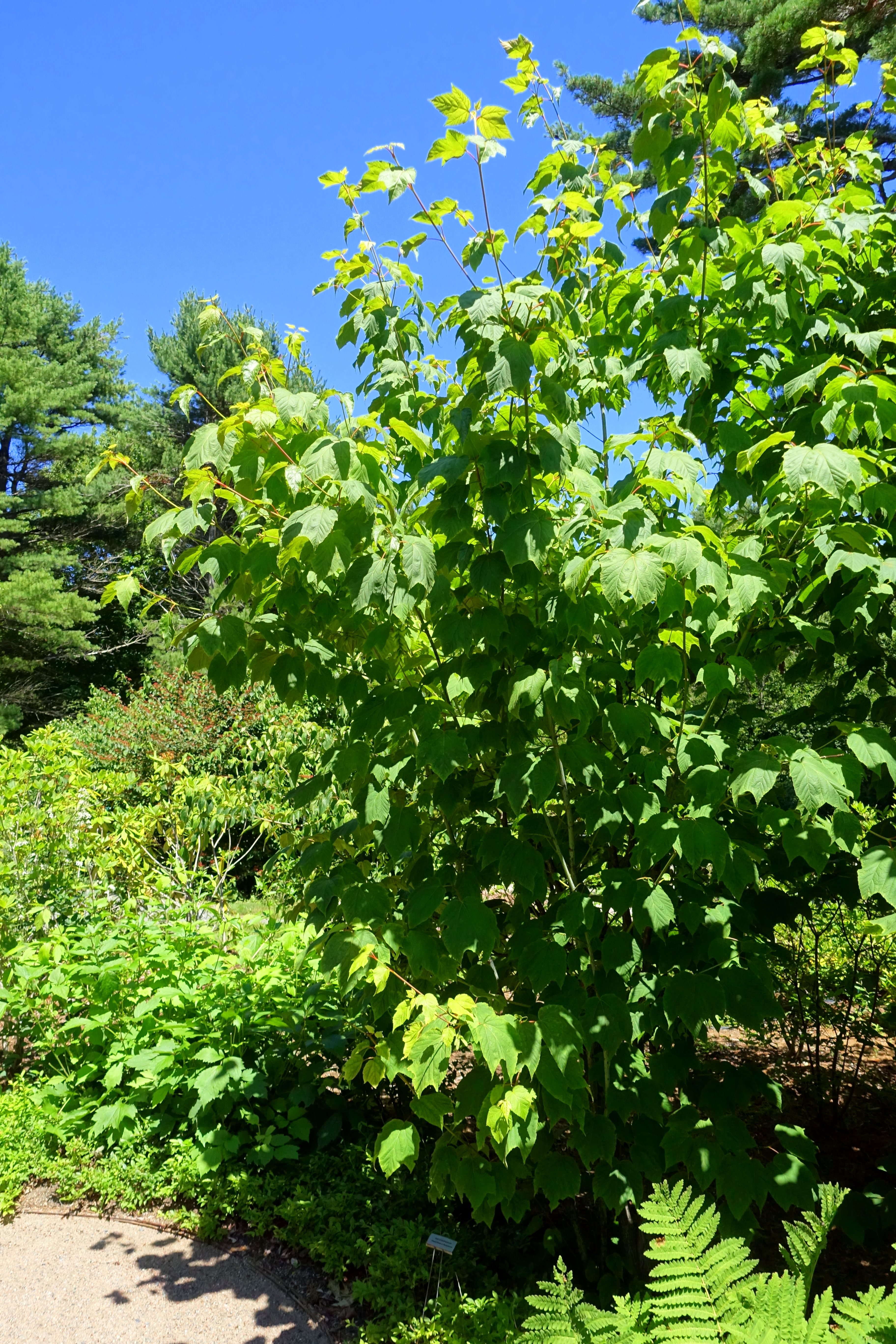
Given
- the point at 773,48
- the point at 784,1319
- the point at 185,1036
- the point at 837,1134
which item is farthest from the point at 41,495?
the point at 784,1319

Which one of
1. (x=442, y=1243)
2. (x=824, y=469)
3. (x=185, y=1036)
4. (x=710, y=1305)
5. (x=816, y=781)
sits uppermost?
(x=824, y=469)

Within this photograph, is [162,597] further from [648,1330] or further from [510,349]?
Result: [648,1330]

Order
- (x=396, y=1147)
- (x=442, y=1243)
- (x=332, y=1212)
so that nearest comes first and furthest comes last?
1. (x=396, y=1147)
2. (x=442, y=1243)
3. (x=332, y=1212)

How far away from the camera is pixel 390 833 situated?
212 cm

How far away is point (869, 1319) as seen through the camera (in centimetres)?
125

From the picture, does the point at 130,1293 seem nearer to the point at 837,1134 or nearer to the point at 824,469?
the point at 837,1134

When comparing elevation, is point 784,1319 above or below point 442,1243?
above

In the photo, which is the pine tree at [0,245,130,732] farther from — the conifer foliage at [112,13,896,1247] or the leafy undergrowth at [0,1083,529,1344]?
the conifer foliage at [112,13,896,1247]

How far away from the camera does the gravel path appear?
2.56 meters

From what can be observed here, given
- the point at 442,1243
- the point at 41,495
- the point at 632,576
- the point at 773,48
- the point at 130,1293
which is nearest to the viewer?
the point at 632,576

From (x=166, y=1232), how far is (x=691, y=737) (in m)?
2.62

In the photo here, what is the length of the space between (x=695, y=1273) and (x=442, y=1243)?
1.24 m

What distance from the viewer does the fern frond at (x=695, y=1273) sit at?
1258mm

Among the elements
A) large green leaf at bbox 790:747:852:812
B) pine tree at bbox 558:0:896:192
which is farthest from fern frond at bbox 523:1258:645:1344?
pine tree at bbox 558:0:896:192
